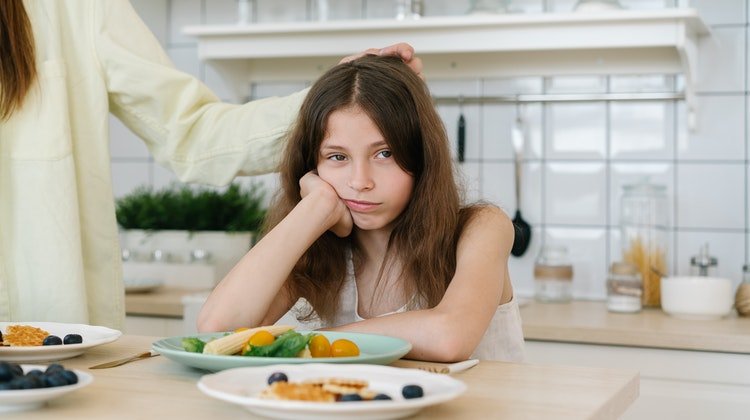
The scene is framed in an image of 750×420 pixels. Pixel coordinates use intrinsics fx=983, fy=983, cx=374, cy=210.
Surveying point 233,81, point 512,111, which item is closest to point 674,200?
point 512,111

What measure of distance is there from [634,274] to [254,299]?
Answer: 124 centimetres

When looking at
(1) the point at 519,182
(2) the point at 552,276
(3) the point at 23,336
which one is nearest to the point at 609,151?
(1) the point at 519,182

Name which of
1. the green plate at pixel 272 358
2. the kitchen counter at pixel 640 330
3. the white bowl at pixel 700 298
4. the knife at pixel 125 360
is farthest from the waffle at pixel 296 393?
the white bowl at pixel 700 298

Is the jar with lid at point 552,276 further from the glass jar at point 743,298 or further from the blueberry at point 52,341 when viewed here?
the blueberry at point 52,341

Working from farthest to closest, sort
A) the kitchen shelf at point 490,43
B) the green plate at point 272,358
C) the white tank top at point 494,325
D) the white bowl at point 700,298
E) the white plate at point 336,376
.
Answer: the kitchen shelf at point 490,43 < the white bowl at point 700,298 < the white tank top at point 494,325 < the green plate at point 272,358 < the white plate at point 336,376

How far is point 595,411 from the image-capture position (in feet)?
2.62

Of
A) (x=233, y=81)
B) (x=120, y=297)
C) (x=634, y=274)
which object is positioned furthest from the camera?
(x=233, y=81)

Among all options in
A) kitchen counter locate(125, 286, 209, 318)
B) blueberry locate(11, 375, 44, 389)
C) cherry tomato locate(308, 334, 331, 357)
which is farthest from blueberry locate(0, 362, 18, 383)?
kitchen counter locate(125, 286, 209, 318)

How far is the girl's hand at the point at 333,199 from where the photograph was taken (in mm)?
1293

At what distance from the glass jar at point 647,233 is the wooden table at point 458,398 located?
1347 millimetres

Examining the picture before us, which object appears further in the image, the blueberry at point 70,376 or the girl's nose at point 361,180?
the girl's nose at point 361,180

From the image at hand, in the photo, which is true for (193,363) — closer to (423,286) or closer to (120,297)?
(423,286)

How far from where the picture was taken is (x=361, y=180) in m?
1.26

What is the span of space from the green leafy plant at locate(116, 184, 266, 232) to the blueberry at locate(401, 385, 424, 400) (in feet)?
5.88
